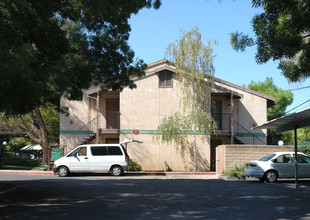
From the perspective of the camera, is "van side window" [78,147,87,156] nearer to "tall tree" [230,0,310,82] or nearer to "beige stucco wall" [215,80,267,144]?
"beige stucco wall" [215,80,267,144]

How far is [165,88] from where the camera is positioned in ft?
91.6

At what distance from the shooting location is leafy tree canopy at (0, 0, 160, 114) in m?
9.02

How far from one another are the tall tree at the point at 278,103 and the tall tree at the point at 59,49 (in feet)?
104

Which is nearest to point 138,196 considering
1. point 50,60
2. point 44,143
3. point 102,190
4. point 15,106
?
point 102,190

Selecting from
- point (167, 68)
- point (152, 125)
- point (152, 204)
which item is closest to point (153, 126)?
point (152, 125)

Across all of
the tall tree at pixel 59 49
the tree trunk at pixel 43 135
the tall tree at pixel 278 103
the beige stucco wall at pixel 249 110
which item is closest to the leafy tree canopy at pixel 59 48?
the tall tree at pixel 59 49

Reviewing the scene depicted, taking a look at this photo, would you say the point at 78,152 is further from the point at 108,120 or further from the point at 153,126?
the point at 153,126

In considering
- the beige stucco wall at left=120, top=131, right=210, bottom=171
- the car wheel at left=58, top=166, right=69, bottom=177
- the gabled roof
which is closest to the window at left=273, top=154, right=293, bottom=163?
the gabled roof

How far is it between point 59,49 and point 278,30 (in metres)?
7.57

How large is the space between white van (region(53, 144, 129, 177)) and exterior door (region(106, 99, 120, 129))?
5.63 m

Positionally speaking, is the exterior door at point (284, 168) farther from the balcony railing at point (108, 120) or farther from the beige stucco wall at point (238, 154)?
the balcony railing at point (108, 120)

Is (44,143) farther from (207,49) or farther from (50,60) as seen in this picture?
(50,60)

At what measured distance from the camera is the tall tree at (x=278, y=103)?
44431 millimetres

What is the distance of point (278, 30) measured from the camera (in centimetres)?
1060
